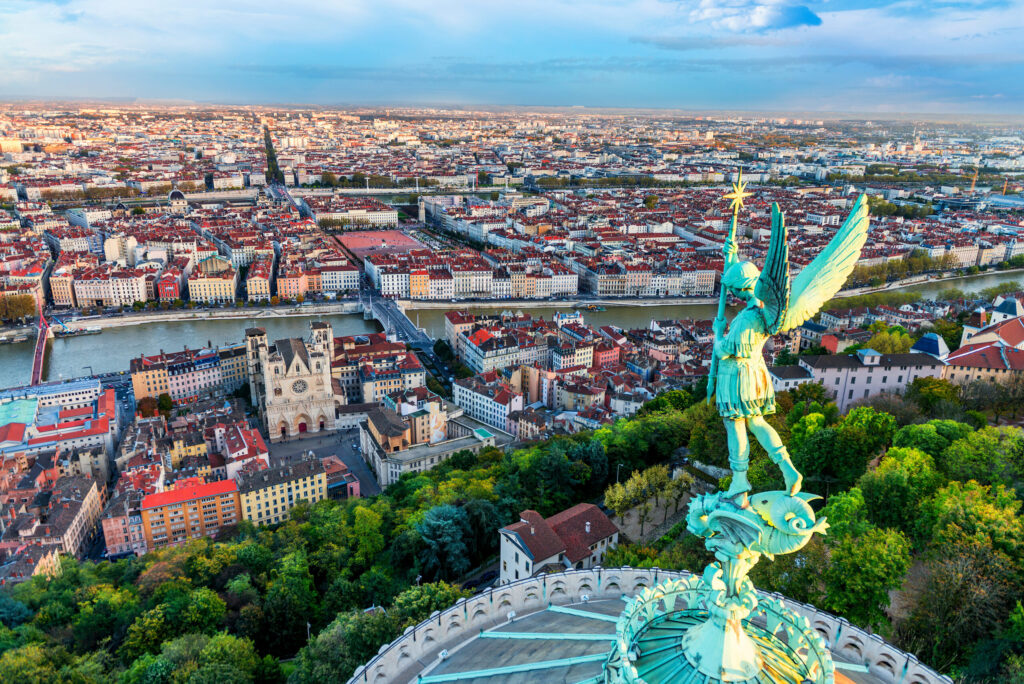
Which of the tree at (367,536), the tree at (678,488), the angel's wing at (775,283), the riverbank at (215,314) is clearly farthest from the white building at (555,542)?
the riverbank at (215,314)

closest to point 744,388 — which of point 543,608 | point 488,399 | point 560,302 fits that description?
point 543,608

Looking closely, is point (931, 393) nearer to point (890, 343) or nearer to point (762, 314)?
point (890, 343)

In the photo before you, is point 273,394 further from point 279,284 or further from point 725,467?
point 279,284

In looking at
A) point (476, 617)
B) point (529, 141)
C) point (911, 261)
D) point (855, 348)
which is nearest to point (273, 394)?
point (476, 617)

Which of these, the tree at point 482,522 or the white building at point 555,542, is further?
the tree at point 482,522

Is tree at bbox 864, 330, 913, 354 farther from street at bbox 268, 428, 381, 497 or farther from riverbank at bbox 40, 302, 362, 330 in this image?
riverbank at bbox 40, 302, 362, 330

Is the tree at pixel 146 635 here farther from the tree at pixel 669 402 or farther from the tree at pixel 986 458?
the tree at pixel 986 458

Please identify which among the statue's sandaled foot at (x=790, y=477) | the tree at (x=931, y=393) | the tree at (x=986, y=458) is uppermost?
the statue's sandaled foot at (x=790, y=477)
